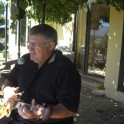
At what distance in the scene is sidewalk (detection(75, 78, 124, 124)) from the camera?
617 cm

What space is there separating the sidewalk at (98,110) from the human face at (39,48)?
11.1 ft

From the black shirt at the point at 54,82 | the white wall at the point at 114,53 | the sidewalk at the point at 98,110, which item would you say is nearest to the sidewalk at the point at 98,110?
the sidewalk at the point at 98,110

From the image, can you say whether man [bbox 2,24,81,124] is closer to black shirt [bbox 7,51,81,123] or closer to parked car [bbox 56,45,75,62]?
black shirt [bbox 7,51,81,123]

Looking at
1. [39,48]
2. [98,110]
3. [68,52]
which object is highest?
[39,48]

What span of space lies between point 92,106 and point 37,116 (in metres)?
4.87

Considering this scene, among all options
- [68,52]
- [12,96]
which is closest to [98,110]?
[68,52]

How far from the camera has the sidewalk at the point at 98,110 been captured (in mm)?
6172

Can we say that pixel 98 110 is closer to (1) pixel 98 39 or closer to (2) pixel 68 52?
(1) pixel 98 39

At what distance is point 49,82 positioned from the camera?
106 inches

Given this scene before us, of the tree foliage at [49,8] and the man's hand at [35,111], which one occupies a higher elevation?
the tree foliage at [49,8]

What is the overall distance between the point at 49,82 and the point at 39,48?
27 centimetres

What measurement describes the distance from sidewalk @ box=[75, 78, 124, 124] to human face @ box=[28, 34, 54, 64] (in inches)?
133

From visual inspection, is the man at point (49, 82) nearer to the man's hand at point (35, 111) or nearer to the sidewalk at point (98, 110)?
the man's hand at point (35, 111)

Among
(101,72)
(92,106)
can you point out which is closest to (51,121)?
(92,106)
